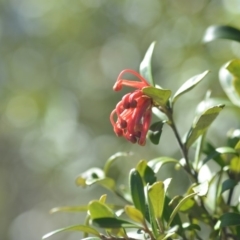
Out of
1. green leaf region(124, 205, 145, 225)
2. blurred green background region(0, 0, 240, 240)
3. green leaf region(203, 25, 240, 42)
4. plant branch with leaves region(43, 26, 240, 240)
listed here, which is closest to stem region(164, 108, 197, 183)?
plant branch with leaves region(43, 26, 240, 240)

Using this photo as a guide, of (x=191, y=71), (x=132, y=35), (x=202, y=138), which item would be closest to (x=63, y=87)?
(x=132, y=35)

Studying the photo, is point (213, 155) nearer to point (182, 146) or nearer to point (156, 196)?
point (182, 146)

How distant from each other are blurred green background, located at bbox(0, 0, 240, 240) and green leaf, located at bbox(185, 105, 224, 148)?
188 cm

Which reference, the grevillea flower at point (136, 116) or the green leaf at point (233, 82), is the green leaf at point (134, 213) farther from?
the green leaf at point (233, 82)

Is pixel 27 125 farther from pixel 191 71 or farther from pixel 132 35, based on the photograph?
pixel 191 71

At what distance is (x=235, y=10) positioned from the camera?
215 centimetres

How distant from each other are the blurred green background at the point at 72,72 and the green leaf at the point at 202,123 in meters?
1.88

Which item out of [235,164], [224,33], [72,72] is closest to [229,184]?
[235,164]

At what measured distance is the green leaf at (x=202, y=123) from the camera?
58 centimetres

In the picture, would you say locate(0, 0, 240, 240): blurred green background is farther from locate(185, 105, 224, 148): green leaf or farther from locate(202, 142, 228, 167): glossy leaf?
locate(185, 105, 224, 148): green leaf

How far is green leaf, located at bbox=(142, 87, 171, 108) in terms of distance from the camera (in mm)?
566

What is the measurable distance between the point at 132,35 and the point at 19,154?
1.28 meters

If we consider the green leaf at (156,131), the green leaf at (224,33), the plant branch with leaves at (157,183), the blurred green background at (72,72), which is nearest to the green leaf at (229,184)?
the plant branch with leaves at (157,183)

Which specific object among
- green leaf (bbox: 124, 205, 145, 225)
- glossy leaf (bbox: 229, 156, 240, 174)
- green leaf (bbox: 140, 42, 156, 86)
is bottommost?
glossy leaf (bbox: 229, 156, 240, 174)
